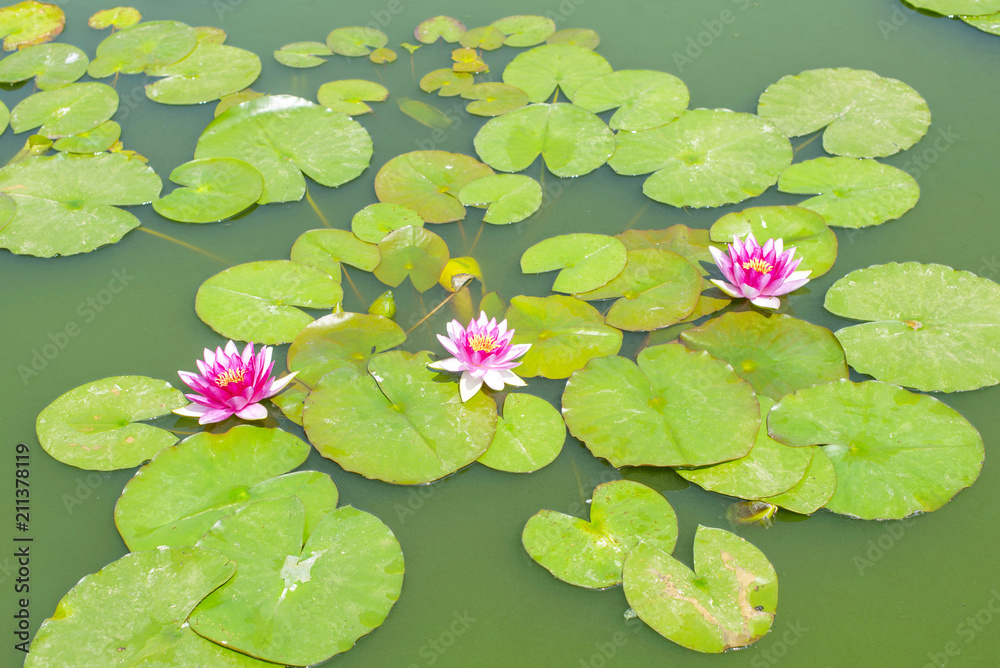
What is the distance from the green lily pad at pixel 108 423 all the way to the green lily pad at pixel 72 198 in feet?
3.49

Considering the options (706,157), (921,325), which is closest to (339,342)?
(706,157)

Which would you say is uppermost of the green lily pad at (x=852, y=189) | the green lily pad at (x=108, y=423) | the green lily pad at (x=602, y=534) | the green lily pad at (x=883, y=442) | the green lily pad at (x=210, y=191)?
the green lily pad at (x=852, y=189)

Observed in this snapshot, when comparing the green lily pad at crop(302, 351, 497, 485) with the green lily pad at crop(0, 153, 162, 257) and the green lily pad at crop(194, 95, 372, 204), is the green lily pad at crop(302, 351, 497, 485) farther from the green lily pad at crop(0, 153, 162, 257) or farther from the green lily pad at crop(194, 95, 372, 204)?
the green lily pad at crop(0, 153, 162, 257)

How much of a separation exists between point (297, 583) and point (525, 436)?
3.39 feet

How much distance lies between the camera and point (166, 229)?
384 cm

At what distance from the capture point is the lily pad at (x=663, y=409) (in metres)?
2.71

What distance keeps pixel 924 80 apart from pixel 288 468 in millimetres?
4561

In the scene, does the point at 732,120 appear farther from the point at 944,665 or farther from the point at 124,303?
the point at 124,303

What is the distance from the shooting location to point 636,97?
14.3 feet

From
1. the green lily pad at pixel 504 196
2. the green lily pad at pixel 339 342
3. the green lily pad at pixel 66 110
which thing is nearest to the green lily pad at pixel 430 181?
the green lily pad at pixel 504 196

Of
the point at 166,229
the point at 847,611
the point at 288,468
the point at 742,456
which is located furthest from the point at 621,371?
the point at 166,229

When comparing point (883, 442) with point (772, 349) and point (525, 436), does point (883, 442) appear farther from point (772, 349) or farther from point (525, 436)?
point (525, 436)

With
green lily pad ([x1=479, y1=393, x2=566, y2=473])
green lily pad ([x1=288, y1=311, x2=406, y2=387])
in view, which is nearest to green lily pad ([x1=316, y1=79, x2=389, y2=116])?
green lily pad ([x1=288, y1=311, x2=406, y2=387])

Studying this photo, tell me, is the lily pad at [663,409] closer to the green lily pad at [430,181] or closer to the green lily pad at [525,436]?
the green lily pad at [525,436]
